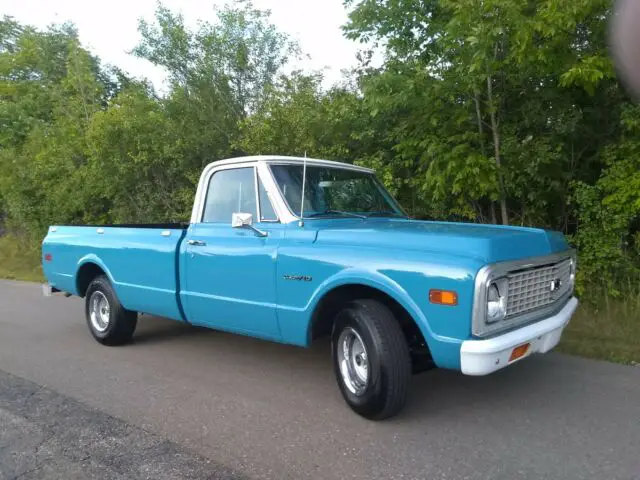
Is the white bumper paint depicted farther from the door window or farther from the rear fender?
the rear fender

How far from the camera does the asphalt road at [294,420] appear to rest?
10.5 ft

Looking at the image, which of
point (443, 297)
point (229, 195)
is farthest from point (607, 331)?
point (229, 195)

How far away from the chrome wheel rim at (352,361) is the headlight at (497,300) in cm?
99

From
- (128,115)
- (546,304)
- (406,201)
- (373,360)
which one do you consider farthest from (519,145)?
(128,115)

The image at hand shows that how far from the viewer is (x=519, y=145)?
6.98 meters

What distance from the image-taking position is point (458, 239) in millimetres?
3480

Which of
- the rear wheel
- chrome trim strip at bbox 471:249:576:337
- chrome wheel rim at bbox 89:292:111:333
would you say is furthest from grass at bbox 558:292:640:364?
chrome wheel rim at bbox 89:292:111:333

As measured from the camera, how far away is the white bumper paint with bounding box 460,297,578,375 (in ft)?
10.6

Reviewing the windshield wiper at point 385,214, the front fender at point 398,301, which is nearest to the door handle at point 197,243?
the front fender at point 398,301

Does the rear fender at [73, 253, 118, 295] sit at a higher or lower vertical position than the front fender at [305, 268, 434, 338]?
lower

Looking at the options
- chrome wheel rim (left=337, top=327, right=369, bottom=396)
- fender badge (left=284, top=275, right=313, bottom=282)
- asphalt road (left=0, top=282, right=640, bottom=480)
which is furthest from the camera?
fender badge (left=284, top=275, right=313, bottom=282)

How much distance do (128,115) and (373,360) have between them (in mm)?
10567

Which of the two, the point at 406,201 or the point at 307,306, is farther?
the point at 406,201

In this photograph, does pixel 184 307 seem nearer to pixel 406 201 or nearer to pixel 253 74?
pixel 406 201
